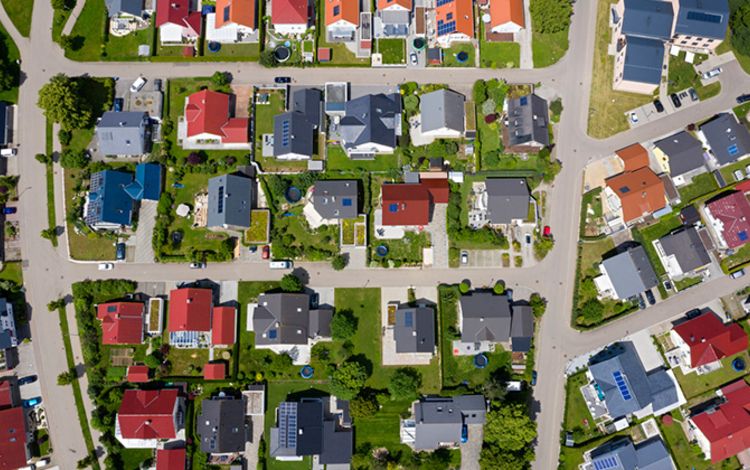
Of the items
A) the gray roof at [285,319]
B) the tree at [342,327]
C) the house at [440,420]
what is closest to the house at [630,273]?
the house at [440,420]

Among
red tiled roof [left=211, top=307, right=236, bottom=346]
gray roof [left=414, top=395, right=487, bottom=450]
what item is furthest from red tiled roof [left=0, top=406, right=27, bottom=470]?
gray roof [left=414, top=395, right=487, bottom=450]

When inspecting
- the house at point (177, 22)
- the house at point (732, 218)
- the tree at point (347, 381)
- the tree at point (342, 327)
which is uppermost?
the house at point (177, 22)

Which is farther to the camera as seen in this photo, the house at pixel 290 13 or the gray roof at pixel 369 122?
the house at pixel 290 13

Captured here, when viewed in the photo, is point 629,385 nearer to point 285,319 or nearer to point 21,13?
point 285,319

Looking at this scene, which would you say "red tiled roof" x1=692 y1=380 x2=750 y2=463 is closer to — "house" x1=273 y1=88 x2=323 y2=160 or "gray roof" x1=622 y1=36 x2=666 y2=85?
"gray roof" x1=622 y1=36 x2=666 y2=85

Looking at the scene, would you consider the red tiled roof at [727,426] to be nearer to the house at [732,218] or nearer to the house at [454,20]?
the house at [732,218]

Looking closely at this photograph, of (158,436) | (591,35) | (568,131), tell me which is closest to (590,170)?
(568,131)

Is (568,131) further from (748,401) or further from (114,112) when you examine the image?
(114,112)

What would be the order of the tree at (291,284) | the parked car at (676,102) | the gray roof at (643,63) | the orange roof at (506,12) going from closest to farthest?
the tree at (291,284) < the gray roof at (643,63) < the orange roof at (506,12) < the parked car at (676,102)

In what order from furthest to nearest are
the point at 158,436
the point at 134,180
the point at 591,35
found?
1. the point at 591,35
2. the point at 134,180
3. the point at 158,436
